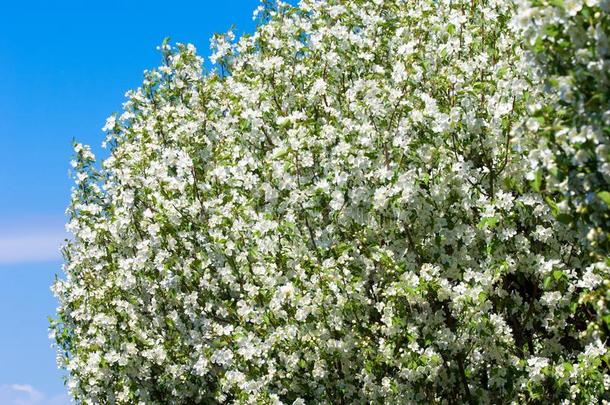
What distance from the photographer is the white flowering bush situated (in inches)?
428

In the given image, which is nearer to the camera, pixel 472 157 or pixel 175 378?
pixel 472 157

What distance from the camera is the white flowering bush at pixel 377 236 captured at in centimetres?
1087

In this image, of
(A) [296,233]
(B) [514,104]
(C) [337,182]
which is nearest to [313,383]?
(A) [296,233]

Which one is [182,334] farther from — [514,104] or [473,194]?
[514,104]

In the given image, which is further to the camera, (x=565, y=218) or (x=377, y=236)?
(x=377, y=236)

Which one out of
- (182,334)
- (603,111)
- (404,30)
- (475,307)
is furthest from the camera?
(182,334)

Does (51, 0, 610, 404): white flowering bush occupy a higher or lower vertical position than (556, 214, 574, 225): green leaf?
Result: higher

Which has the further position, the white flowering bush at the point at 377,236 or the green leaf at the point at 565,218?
the white flowering bush at the point at 377,236

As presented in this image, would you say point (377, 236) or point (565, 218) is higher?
point (377, 236)

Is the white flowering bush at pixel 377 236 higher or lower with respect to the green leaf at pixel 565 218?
higher

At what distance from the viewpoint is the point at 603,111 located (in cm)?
594

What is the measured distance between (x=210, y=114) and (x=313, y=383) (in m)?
5.91

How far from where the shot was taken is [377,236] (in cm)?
1179

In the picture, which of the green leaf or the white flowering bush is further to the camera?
the white flowering bush
